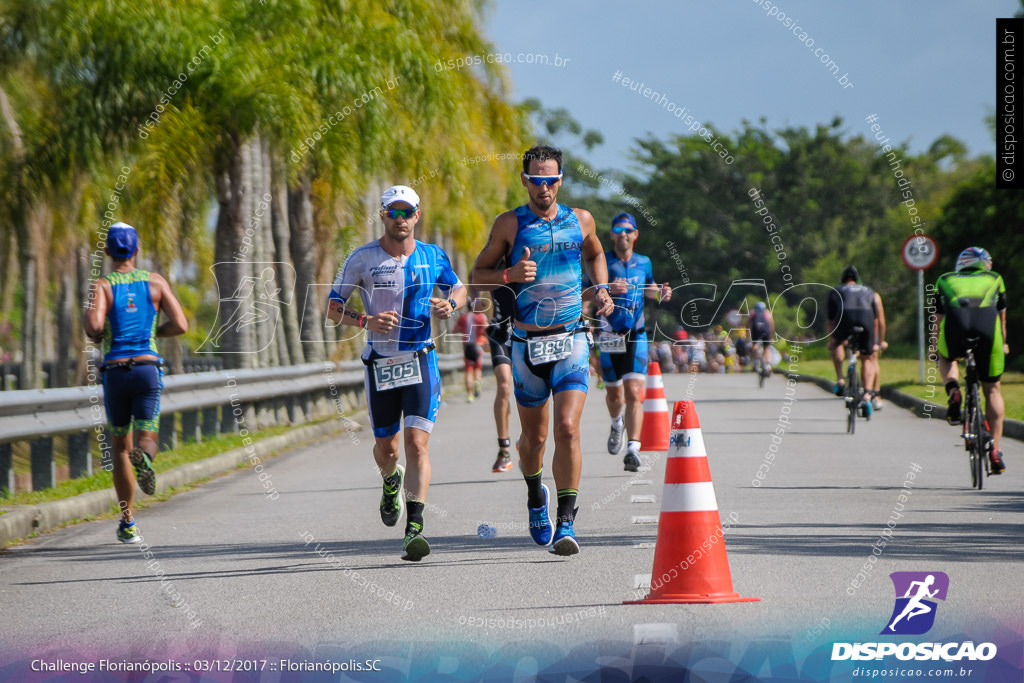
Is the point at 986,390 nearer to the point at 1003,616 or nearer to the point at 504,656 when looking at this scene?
the point at 1003,616

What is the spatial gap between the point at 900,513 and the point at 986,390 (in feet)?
8.54

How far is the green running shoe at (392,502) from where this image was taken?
893 cm

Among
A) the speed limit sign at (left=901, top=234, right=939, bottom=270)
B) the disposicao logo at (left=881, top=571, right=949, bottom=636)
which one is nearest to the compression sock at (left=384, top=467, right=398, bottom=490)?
the disposicao logo at (left=881, top=571, right=949, bottom=636)

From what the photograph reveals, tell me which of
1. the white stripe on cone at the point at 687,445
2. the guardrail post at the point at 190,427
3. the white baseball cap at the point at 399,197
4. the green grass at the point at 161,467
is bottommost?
the green grass at the point at 161,467

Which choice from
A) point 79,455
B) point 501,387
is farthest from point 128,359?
point 501,387

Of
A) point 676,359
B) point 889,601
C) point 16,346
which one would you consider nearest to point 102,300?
point 889,601

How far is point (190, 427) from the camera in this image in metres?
16.5

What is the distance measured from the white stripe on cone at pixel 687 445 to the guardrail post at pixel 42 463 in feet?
21.8

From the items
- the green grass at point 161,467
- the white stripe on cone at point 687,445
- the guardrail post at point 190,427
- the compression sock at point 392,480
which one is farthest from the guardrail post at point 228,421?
the white stripe on cone at point 687,445

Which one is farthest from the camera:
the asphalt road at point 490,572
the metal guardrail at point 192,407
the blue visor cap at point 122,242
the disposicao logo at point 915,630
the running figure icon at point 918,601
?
the metal guardrail at point 192,407

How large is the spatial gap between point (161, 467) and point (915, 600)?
830 cm

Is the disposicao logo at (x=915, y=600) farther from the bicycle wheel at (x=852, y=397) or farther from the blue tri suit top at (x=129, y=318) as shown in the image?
the bicycle wheel at (x=852, y=397)

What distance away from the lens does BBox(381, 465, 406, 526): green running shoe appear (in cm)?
893

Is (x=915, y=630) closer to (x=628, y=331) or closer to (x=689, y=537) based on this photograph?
(x=689, y=537)
